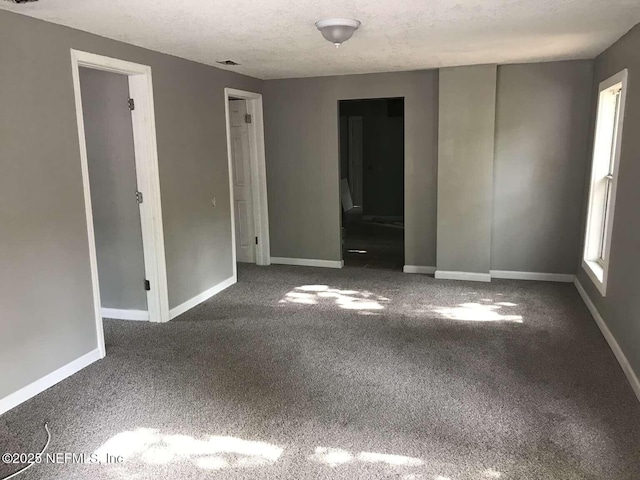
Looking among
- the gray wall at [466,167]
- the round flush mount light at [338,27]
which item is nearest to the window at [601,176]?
the gray wall at [466,167]

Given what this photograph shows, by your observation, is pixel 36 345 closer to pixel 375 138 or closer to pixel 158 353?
pixel 158 353

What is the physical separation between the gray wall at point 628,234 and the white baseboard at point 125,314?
363 cm

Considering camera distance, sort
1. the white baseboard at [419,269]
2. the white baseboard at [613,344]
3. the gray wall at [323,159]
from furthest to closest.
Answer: the white baseboard at [419,269] → the gray wall at [323,159] → the white baseboard at [613,344]

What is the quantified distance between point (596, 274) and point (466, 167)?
1651mm

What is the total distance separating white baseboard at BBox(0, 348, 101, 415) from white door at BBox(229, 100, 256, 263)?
296 cm

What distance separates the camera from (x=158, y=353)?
3.72m

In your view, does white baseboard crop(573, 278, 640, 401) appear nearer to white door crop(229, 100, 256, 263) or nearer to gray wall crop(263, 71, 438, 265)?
gray wall crop(263, 71, 438, 265)

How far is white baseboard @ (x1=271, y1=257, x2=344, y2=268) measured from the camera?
20.2ft

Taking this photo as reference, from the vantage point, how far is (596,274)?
4305 mm

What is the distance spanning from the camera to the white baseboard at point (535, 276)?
534cm

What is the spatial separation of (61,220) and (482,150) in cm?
392

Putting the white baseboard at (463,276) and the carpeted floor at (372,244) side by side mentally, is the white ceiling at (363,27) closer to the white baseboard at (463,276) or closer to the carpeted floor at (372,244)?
the white baseboard at (463,276)

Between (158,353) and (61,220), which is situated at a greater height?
(61,220)

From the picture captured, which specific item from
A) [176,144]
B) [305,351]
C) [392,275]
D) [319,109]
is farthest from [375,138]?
[305,351]
